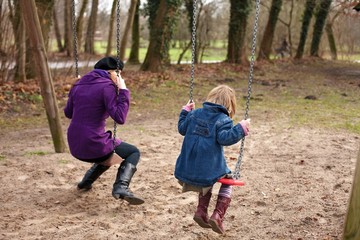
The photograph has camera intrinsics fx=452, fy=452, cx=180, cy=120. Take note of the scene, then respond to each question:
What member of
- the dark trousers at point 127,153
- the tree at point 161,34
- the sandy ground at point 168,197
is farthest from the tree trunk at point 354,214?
the tree at point 161,34

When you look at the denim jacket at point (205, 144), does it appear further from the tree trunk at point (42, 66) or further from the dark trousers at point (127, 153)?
the tree trunk at point (42, 66)

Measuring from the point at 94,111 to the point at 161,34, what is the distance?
40.4 ft

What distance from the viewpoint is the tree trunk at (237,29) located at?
66.1 feet

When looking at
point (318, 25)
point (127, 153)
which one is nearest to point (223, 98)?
point (127, 153)

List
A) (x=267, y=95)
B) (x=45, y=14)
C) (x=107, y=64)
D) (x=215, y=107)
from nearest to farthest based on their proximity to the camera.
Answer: (x=215, y=107), (x=107, y=64), (x=45, y=14), (x=267, y=95)

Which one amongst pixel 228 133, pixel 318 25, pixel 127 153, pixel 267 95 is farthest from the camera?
pixel 318 25

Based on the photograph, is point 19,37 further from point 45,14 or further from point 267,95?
point 267,95

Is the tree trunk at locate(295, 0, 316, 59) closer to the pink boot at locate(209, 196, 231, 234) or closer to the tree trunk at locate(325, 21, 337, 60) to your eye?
the tree trunk at locate(325, 21, 337, 60)

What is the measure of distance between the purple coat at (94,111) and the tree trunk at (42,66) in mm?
2358

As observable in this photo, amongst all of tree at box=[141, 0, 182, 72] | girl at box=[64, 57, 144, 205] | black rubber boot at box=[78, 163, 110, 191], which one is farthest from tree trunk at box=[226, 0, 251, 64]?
girl at box=[64, 57, 144, 205]

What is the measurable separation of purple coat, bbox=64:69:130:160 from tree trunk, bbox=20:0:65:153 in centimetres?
236

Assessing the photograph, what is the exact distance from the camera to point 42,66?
6.31 m

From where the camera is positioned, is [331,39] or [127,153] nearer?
[127,153]

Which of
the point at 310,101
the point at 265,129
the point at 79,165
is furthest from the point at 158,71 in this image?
the point at 79,165
